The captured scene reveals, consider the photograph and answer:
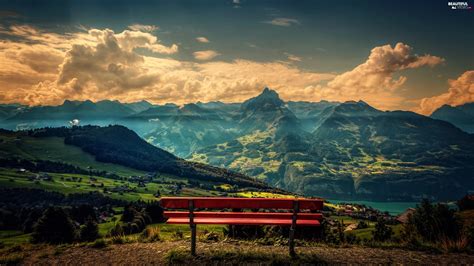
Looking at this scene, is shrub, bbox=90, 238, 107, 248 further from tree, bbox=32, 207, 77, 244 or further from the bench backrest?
tree, bbox=32, 207, 77, 244

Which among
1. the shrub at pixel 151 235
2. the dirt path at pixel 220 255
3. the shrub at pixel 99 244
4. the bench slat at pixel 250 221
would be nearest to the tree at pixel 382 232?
the dirt path at pixel 220 255

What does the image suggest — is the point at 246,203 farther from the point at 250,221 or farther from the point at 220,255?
the point at 220,255

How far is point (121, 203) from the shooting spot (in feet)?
578

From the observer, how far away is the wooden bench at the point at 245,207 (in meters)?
11.4

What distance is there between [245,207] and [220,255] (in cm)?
195

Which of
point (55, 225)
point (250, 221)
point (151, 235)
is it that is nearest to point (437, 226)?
point (250, 221)

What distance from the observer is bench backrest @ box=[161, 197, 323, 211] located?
1139cm

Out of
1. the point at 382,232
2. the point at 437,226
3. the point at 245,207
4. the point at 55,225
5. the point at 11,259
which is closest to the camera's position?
the point at 245,207

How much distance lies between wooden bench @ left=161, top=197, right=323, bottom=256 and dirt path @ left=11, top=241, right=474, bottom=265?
2.45 feet

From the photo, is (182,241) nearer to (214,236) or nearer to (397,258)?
(214,236)

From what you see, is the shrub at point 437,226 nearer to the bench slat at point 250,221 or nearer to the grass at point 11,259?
the bench slat at point 250,221

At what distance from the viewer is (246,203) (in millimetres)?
11586

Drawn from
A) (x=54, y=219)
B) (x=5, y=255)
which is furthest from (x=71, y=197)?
(x=5, y=255)

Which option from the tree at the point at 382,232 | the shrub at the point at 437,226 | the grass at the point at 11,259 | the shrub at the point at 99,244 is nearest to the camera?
the grass at the point at 11,259
